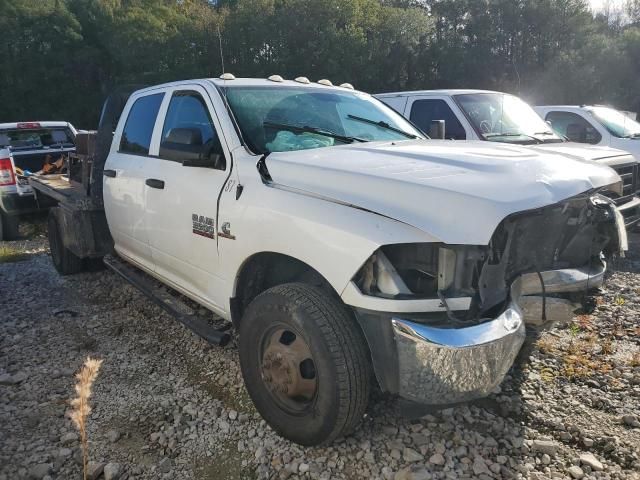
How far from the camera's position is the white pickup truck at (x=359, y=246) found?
2404 millimetres

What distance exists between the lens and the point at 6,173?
7.59 meters

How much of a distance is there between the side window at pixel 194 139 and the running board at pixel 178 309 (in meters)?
1.01

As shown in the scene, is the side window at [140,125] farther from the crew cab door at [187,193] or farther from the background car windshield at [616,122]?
the background car windshield at [616,122]

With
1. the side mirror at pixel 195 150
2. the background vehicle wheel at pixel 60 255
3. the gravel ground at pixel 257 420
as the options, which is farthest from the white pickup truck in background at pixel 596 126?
the background vehicle wheel at pixel 60 255

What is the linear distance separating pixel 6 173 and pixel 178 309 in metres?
5.30

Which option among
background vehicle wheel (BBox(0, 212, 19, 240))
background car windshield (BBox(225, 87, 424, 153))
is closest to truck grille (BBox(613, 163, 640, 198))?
background car windshield (BBox(225, 87, 424, 153))

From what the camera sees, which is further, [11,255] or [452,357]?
[11,255]

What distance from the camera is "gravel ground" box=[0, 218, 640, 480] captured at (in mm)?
2746

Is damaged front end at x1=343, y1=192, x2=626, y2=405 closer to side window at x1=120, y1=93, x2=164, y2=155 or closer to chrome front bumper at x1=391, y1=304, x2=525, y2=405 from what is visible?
chrome front bumper at x1=391, y1=304, x2=525, y2=405

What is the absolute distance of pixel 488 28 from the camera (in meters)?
32.5

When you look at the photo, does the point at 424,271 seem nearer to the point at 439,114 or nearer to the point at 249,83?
the point at 249,83

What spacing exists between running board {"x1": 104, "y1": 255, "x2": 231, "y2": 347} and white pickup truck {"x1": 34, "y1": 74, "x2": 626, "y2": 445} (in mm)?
68

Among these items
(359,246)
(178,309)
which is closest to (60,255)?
(178,309)

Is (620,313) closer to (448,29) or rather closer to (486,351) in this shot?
(486,351)
